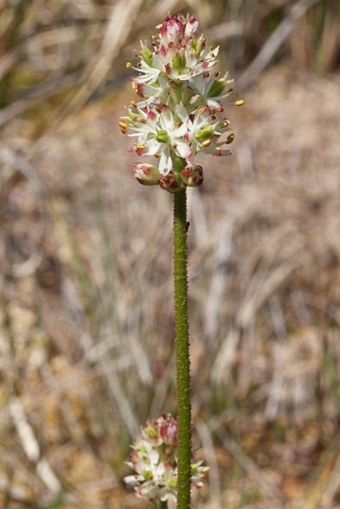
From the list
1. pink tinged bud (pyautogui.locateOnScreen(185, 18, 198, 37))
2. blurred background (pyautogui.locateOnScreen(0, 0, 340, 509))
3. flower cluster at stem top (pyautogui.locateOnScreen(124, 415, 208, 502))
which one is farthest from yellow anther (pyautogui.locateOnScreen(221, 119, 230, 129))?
blurred background (pyautogui.locateOnScreen(0, 0, 340, 509))

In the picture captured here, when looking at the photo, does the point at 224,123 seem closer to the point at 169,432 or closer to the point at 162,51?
the point at 162,51

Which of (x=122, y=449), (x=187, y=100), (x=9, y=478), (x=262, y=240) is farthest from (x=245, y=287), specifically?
(x=187, y=100)

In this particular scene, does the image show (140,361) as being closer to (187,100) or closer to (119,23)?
(119,23)

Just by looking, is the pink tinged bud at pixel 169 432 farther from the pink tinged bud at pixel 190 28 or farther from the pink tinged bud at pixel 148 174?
the pink tinged bud at pixel 190 28

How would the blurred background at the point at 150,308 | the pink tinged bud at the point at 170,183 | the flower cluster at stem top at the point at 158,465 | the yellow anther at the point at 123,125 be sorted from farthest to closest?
the blurred background at the point at 150,308, the flower cluster at stem top at the point at 158,465, the yellow anther at the point at 123,125, the pink tinged bud at the point at 170,183

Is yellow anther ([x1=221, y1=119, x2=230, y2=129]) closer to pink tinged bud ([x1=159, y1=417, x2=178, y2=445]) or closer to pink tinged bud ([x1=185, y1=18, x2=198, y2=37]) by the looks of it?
pink tinged bud ([x1=185, y1=18, x2=198, y2=37])

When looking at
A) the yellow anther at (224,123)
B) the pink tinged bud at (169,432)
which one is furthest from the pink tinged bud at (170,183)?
the pink tinged bud at (169,432)

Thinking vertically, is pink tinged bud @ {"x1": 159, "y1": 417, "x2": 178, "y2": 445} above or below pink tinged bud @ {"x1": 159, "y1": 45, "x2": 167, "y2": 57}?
below
